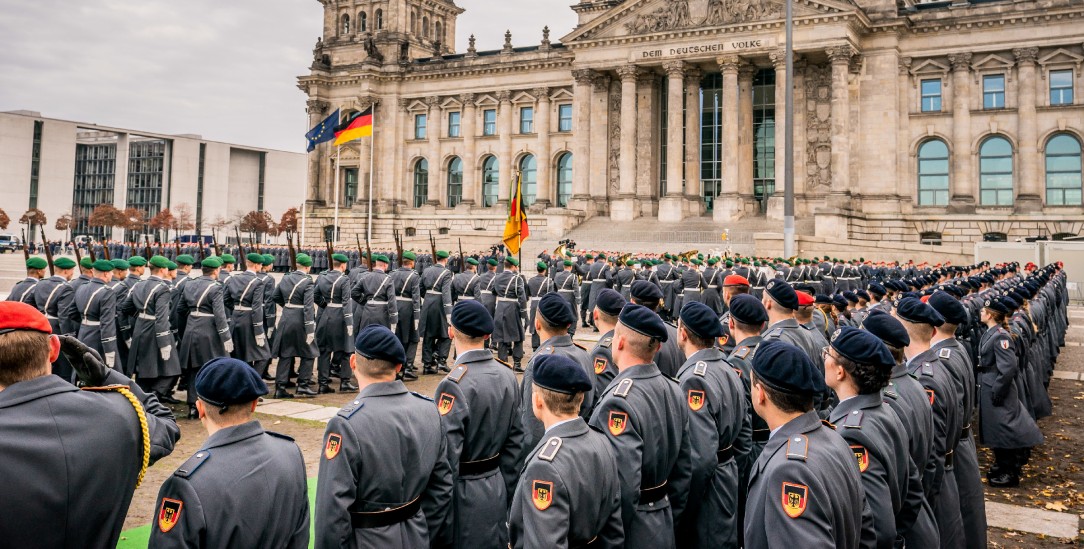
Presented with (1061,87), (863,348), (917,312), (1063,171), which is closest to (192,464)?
(863,348)

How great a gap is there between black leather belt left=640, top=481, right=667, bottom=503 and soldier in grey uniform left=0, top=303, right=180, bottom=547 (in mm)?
2770

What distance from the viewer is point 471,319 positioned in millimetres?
5406

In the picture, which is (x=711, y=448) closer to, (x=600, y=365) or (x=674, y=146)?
(x=600, y=365)

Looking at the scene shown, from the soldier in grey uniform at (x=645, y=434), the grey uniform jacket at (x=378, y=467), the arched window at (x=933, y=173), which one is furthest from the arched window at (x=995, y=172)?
the grey uniform jacket at (x=378, y=467)

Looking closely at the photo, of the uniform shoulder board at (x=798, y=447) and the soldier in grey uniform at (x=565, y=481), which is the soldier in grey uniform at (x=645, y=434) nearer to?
the soldier in grey uniform at (x=565, y=481)

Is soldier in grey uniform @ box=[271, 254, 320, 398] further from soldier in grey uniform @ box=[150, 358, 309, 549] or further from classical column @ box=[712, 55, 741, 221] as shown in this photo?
classical column @ box=[712, 55, 741, 221]

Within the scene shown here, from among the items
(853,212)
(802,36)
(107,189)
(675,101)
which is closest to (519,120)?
(675,101)

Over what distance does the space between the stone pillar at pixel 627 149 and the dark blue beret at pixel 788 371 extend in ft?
137

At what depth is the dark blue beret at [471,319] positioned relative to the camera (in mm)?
5388

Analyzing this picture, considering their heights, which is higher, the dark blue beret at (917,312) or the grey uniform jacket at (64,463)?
the dark blue beret at (917,312)

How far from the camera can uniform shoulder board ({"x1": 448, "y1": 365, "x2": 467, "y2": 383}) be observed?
5.04 meters

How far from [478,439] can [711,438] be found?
165cm

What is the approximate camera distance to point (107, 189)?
103 m

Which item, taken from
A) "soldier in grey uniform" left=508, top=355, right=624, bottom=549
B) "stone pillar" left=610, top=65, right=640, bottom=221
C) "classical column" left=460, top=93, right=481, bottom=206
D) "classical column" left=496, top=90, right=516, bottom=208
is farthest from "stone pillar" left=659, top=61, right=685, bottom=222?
"soldier in grey uniform" left=508, top=355, right=624, bottom=549
